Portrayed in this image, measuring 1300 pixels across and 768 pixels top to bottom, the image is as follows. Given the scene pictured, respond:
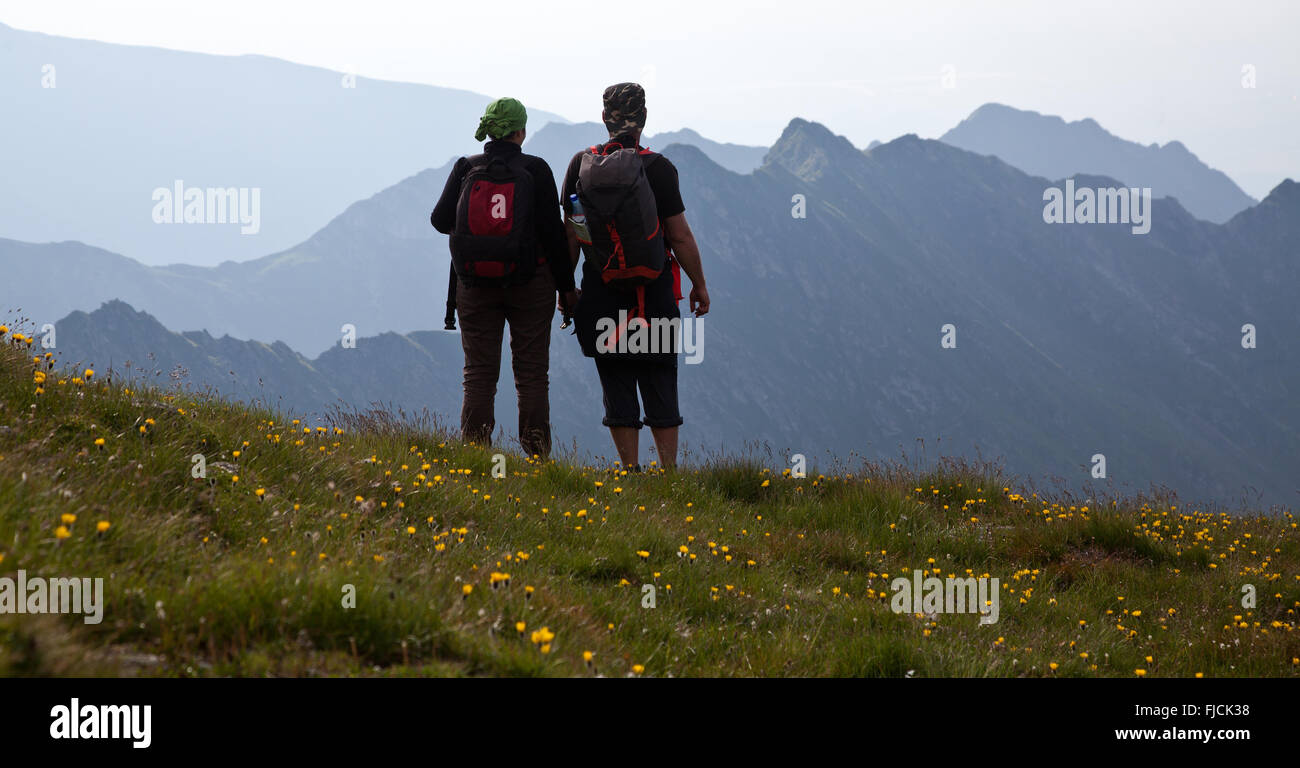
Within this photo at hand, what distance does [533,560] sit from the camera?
425 cm

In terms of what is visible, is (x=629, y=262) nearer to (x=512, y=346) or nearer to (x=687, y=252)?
(x=687, y=252)

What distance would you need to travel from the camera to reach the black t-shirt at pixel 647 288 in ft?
21.9

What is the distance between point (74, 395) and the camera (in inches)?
169

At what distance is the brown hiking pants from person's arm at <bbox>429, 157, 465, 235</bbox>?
1.78 ft

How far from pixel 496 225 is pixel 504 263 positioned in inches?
12.2

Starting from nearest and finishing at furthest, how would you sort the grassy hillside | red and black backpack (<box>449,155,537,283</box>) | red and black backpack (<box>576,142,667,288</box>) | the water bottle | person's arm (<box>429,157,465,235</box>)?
the grassy hillside, red and black backpack (<box>576,142,667,288</box>), red and black backpack (<box>449,155,537,283</box>), the water bottle, person's arm (<box>429,157,465,235</box>)

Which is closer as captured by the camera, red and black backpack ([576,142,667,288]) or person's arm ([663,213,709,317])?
red and black backpack ([576,142,667,288])

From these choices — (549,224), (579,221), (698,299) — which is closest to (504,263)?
(549,224)

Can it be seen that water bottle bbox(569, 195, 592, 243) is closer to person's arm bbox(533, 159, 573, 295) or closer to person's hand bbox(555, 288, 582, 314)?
person's arm bbox(533, 159, 573, 295)

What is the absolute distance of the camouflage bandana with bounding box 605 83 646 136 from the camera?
6766 millimetres

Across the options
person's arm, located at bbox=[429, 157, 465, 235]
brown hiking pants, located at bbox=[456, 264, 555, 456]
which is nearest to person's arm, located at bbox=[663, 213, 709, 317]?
brown hiking pants, located at bbox=[456, 264, 555, 456]
